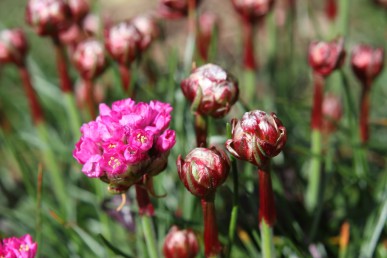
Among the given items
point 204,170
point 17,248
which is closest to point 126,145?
point 204,170

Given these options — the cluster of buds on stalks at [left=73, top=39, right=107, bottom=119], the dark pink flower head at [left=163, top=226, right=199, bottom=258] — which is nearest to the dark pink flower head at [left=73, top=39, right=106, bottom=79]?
the cluster of buds on stalks at [left=73, top=39, right=107, bottom=119]

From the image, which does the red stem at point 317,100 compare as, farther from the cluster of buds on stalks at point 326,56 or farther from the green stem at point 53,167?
the green stem at point 53,167

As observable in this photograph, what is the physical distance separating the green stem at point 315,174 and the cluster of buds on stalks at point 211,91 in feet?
0.93

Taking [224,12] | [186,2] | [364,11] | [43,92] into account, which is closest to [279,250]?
[186,2]

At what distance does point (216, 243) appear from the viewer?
900 mm

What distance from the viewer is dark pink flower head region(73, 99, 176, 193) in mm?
827

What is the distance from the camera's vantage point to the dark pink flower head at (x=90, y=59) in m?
1.29

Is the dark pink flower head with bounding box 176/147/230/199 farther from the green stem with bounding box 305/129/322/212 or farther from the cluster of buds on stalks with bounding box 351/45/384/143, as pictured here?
the cluster of buds on stalks with bounding box 351/45/384/143

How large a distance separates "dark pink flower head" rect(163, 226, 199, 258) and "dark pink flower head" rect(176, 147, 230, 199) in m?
0.20

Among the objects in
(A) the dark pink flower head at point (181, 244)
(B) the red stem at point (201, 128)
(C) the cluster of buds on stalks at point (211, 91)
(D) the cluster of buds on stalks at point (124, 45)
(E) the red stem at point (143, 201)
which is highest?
(C) the cluster of buds on stalks at point (211, 91)

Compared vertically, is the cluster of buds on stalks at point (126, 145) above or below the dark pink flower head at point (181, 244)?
above

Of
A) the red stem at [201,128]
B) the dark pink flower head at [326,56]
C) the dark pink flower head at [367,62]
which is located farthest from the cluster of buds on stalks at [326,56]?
the red stem at [201,128]

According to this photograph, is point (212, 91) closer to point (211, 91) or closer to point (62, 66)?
point (211, 91)

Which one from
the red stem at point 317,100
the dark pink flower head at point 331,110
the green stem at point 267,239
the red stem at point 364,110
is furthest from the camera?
the dark pink flower head at point 331,110
